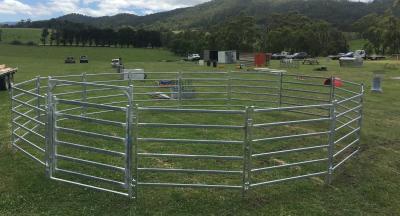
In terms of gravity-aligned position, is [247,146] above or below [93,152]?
above

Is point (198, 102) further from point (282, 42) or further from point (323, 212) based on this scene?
point (282, 42)

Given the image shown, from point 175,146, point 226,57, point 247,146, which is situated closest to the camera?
point 247,146

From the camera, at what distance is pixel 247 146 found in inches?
257

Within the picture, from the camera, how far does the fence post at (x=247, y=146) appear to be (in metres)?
6.43

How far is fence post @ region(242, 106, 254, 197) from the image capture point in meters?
6.43

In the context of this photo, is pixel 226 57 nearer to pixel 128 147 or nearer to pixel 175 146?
pixel 175 146

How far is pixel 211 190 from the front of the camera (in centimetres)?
701

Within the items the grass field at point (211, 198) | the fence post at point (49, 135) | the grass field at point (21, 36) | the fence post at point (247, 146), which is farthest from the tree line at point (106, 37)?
the fence post at point (247, 146)

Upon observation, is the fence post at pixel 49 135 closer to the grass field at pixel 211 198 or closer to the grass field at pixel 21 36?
the grass field at pixel 211 198

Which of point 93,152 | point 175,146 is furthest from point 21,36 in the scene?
point 93,152

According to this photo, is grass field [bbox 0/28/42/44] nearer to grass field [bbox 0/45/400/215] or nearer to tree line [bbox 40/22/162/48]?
tree line [bbox 40/22/162/48]

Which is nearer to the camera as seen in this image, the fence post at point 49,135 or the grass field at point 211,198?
the grass field at point 211,198

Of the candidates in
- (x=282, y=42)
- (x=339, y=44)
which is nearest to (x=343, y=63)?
(x=282, y=42)

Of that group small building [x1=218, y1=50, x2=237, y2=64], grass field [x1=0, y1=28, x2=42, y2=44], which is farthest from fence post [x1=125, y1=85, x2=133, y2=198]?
grass field [x1=0, y1=28, x2=42, y2=44]
